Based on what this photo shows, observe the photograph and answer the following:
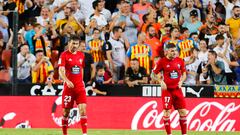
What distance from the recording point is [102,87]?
18.5 metres

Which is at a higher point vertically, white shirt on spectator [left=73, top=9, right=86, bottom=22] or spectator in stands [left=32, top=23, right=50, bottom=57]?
white shirt on spectator [left=73, top=9, right=86, bottom=22]

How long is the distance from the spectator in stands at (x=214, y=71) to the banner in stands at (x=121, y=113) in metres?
1.14

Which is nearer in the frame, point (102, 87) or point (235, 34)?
point (102, 87)

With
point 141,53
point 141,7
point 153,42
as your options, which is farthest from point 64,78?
point 141,7

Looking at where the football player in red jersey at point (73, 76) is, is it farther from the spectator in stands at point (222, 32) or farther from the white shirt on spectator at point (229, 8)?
the white shirt on spectator at point (229, 8)

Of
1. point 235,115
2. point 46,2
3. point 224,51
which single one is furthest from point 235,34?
point 46,2

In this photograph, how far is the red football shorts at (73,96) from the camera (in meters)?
13.1

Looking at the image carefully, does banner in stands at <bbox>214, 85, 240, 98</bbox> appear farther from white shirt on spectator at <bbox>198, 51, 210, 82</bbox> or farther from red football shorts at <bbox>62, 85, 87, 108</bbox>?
red football shorts at <bbox>62, 85, 87, 108</bbox>

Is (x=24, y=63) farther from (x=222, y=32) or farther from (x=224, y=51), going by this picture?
(x=222, y=32)

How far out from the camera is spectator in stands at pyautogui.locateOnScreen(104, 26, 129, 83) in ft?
62.6

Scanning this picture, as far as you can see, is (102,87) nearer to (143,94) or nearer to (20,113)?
(143,94)

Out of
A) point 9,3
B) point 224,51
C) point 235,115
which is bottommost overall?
point 235,115

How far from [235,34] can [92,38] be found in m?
4.70

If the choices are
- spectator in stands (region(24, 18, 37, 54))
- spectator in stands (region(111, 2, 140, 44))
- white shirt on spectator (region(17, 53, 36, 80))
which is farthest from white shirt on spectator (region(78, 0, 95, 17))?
white shirt on spectator (region(17, 53, 36, 80))
